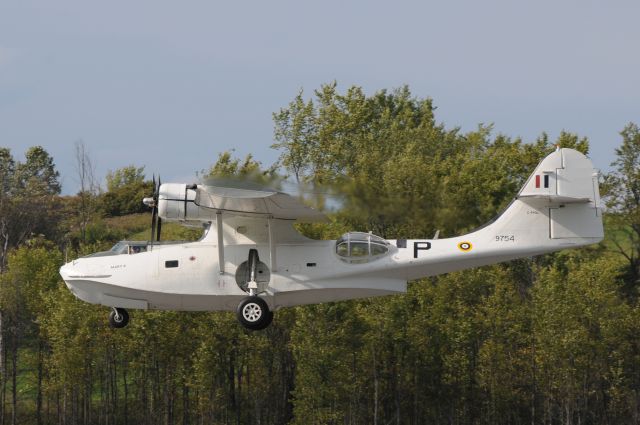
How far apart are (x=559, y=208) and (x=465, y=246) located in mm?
2357

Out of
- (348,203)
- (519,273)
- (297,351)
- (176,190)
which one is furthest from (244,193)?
(519,273)

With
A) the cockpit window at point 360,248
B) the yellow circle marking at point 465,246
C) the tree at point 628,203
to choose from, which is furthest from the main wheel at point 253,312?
the tree at point 628,203

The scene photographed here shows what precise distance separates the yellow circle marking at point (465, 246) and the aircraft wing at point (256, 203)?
3.18 m

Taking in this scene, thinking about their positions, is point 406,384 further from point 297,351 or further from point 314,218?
point 314,218

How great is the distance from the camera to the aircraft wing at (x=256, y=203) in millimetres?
22266

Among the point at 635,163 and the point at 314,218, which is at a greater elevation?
the point at 635,163

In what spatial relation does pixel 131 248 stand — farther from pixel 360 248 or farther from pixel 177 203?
pixel 360 248

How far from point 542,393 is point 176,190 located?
26.9m

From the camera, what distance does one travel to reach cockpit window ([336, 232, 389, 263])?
80.3 feet

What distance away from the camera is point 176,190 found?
23.7 meters

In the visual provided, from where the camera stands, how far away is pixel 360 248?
24531 mm

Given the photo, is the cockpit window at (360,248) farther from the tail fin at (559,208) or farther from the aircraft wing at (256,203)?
the tail fin at (559,208)

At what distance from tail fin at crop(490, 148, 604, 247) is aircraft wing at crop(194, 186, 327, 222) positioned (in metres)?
4.57

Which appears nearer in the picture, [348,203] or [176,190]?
[176,190]
